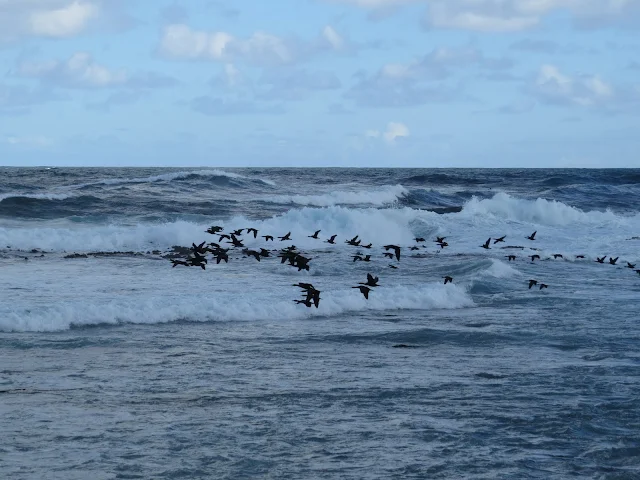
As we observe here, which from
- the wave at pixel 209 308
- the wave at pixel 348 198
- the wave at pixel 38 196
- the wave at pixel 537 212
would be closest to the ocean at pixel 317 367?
the wave at pixel 209 308

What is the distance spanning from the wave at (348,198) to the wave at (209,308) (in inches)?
1105

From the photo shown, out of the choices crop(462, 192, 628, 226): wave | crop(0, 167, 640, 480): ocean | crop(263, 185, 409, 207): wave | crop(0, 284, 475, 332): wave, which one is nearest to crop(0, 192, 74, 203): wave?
crop(263, 185, 409, 207): wave

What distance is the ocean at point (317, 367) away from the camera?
7641 millimetres

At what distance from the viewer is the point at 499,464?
7531 mm

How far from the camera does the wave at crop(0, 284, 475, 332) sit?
43.5ft

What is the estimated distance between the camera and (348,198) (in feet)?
163

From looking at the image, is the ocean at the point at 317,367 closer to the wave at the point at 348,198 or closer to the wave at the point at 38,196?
the wave at the point at 38,196

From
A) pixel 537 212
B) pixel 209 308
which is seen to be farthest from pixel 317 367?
pixel 537 212

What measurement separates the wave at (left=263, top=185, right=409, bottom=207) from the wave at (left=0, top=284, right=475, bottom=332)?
28.1 m

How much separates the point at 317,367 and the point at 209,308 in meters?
4.15

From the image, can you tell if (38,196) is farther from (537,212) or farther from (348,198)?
(537,212)

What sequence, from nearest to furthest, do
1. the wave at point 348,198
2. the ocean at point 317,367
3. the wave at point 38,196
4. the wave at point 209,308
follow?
the ocean at point 317,367, the wave at point 209,308, the wave at point 38,196, the wave at point 348,198

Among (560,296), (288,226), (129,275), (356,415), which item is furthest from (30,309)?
(288,226)

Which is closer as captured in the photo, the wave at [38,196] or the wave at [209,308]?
the wave at [209,308]
